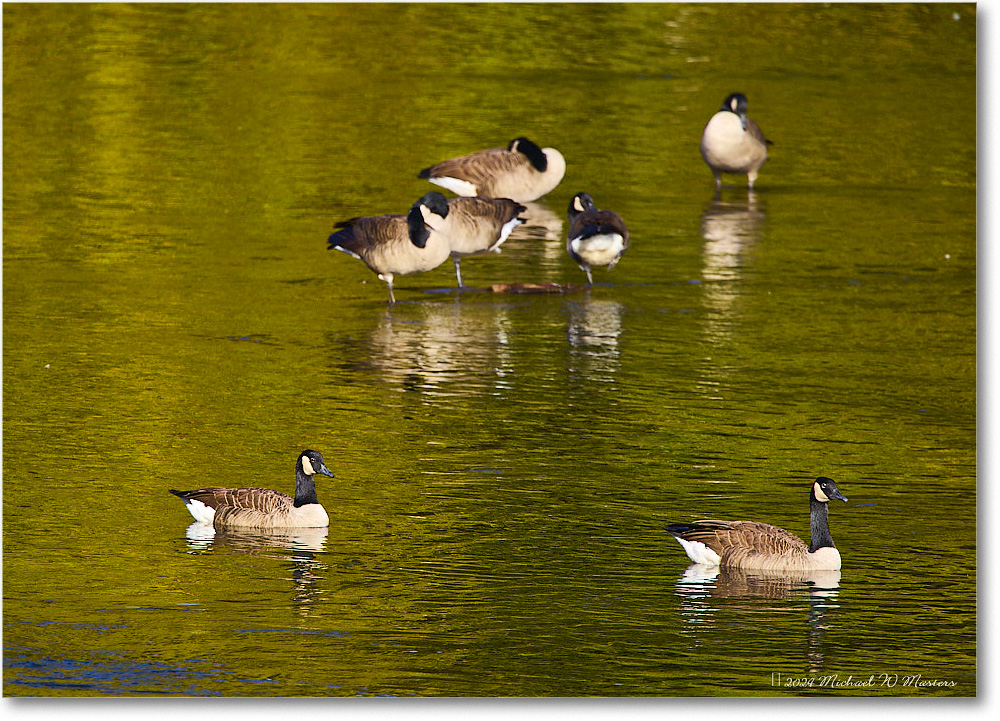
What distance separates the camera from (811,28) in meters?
30.8

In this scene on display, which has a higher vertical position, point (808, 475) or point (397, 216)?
point (397, 216)

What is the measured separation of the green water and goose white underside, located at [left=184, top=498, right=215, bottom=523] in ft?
0.44

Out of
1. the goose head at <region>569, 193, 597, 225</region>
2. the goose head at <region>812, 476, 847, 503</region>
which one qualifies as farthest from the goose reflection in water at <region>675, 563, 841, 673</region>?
the goose head at <region>569, 193, 597, 225</region>

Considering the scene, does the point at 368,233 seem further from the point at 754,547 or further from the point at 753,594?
the point at 753,594

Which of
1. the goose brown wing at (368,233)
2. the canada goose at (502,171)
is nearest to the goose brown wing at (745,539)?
the goose brown wing at (368,233)

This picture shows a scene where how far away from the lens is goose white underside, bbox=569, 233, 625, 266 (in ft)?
57.9

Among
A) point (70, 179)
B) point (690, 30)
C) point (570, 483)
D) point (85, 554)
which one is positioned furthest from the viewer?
point (690, 30)

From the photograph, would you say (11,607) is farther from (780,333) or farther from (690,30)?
(690,30)

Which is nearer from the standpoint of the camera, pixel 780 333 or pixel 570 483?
pixel 570 483

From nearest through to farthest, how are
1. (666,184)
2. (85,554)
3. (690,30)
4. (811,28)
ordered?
(85,554), (666,184), (811,28), (690,30)

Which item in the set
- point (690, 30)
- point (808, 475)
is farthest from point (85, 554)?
point (690, 30)

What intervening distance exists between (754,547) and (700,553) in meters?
0.34

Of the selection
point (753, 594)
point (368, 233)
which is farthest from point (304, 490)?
point (368, 233)

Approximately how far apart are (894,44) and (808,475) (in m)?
20.6
